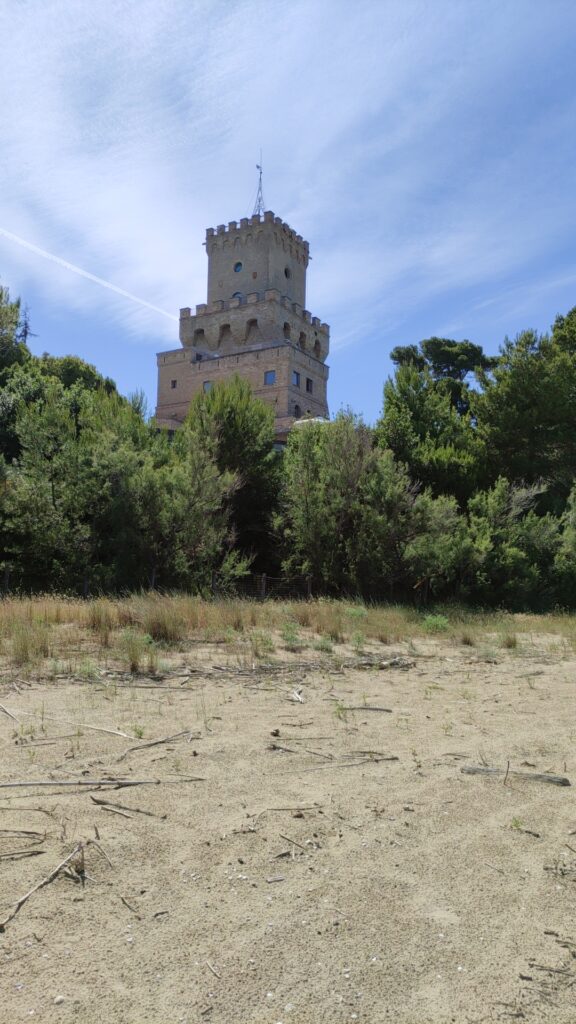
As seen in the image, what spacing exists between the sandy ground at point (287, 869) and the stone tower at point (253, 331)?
5056 cm

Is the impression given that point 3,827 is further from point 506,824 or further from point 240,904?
point 506,824

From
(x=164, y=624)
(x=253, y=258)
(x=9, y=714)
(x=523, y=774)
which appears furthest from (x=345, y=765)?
(x=253, y=258)

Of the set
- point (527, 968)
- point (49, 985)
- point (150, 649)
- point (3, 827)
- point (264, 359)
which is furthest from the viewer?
point (264, 359)

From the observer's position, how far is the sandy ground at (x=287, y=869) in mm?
2312

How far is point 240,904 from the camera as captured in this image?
2.83 meters

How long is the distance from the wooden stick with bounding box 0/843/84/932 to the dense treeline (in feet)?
45.6

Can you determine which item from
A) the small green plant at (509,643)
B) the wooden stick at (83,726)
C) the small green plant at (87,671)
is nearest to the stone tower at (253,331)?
the small green plant at (509,643)

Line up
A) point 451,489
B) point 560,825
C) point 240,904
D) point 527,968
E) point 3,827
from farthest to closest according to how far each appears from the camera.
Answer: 1. point 451,489
2. point 560,825
3. point 3,827
4. point 240,904
5. point 527,968

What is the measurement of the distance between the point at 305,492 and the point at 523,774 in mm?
16150

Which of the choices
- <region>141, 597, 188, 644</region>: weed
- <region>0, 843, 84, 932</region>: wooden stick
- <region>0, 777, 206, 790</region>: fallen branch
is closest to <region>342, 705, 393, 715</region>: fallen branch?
<region>0, 777, 206, 790</region>: fallen branch

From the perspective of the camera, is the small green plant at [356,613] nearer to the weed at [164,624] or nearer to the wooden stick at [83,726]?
the weed at [164,624]

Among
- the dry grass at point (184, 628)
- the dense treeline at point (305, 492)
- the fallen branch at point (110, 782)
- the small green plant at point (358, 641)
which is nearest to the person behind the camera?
the fallen branch at point (110, 782)

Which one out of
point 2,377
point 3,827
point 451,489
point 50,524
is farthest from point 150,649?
point 2,377

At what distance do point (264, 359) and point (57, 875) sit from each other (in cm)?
5627
